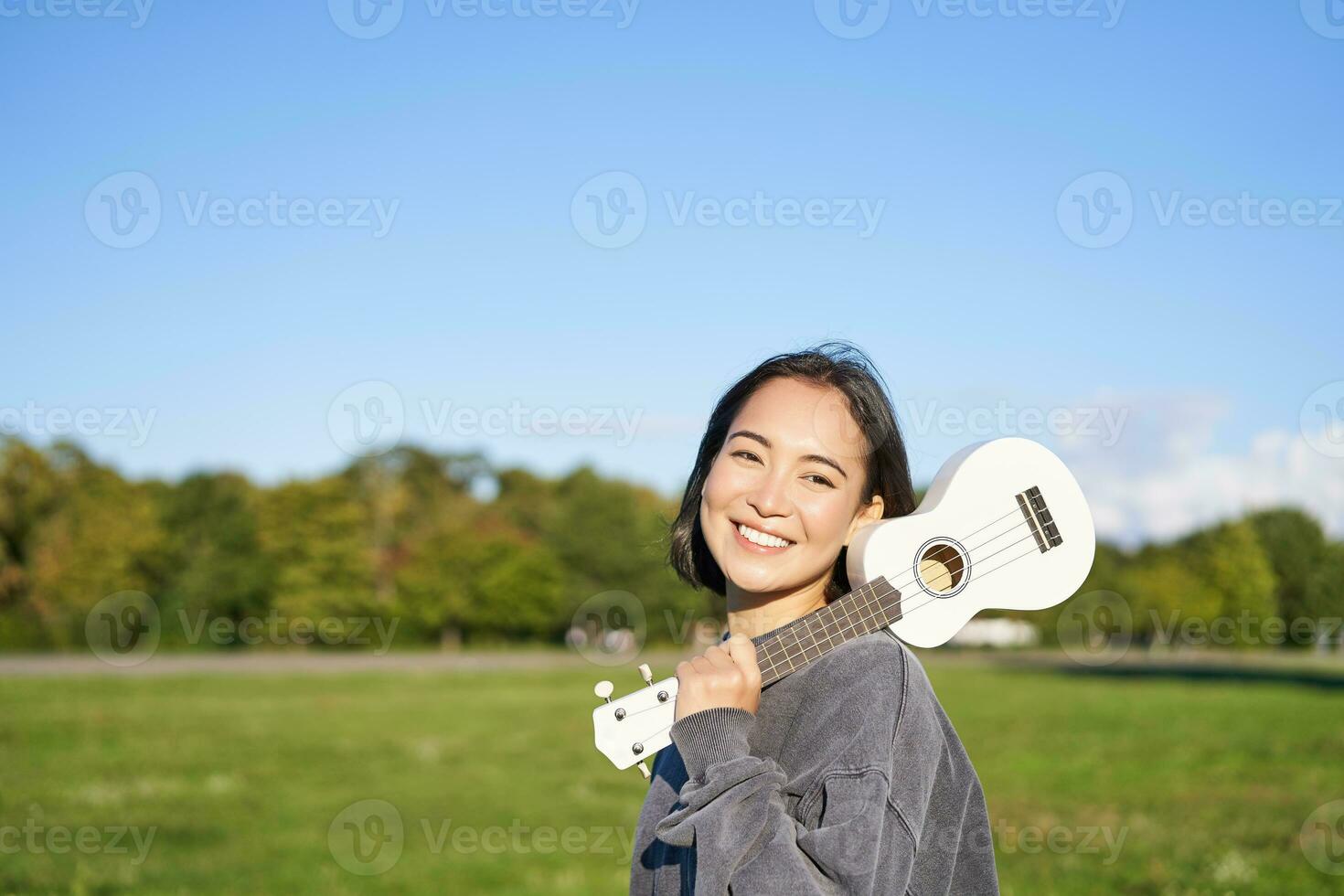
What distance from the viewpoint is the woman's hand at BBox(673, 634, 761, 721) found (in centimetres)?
239

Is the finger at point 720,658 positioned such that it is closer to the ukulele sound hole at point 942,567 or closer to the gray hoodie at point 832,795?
the gray hoodie at point 832,795

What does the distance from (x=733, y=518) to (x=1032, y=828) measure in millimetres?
10498

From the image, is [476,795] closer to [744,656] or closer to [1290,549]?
[744,656]

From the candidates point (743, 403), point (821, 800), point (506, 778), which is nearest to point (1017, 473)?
point (743, 403)

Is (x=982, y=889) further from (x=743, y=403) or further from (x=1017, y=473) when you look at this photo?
(x=743, y=403)

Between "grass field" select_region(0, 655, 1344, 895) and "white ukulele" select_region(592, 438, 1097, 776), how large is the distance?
724cm

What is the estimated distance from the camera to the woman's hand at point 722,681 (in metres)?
2.39

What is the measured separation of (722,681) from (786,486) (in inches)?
19.6

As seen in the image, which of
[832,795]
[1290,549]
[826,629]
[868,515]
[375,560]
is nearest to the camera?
[832,795]

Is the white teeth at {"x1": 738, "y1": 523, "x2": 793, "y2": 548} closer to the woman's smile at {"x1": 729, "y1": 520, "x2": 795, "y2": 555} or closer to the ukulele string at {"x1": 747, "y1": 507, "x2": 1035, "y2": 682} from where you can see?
the woman's smile at {"x1": 729, "y1": 520, "x2": 795, "y2": 555}

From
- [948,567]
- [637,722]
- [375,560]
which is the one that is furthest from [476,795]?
[375,560]

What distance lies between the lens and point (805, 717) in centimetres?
243

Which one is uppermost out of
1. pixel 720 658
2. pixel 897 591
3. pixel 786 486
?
pixel 786 486

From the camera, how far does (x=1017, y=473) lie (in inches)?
106
